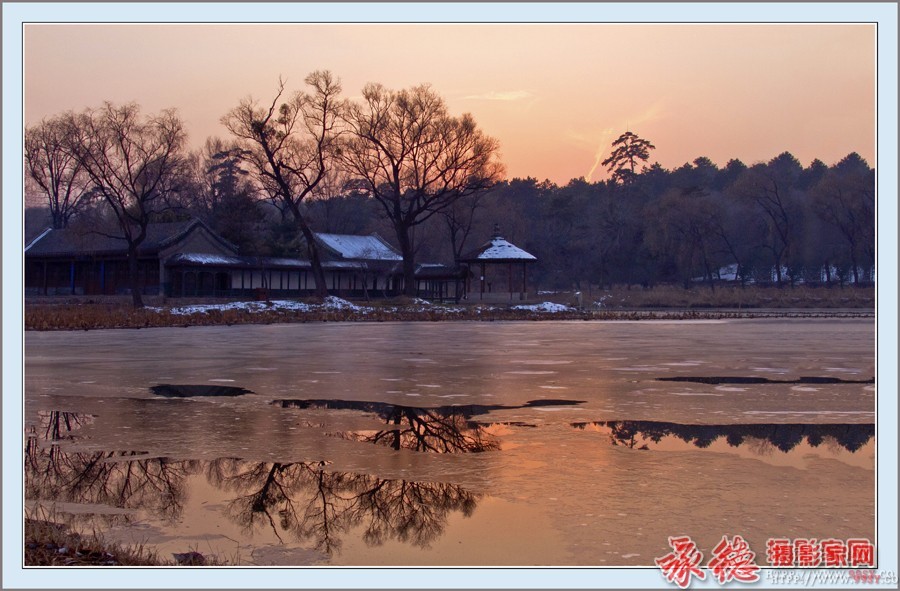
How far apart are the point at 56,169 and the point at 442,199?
3237 cm

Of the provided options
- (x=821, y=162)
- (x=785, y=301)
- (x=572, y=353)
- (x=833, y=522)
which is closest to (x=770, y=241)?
(x=785, y=301)

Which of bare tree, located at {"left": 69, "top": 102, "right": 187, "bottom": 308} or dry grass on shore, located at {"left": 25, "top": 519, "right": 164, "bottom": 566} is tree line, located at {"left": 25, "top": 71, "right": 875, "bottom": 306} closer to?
bare tree, located at {"left": 69, "top": 102, "right": 187, "bottom": 308}

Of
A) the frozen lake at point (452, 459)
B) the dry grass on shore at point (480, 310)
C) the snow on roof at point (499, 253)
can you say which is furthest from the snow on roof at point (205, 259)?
the frozen lake at point (452, 459)

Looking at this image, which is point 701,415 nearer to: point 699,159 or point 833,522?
point 833,522

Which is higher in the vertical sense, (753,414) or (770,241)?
(770,241)

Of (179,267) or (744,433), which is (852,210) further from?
(744,433)

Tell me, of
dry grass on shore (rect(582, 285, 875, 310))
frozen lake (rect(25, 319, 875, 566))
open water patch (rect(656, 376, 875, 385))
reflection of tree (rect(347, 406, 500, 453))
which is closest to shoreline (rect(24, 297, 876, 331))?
dry grass on shore (rect(582, 285, 875, 310))

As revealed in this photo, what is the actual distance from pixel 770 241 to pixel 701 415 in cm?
7045

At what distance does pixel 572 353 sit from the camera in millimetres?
21781

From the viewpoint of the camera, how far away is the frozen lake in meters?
6.32

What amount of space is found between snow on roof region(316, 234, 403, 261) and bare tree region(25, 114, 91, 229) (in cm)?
1914

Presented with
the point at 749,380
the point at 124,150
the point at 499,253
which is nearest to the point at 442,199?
the point at 499,253

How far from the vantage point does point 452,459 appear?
8.66 meters

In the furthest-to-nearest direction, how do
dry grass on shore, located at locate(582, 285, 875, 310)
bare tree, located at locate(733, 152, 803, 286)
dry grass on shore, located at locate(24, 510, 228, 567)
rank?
bare tree, located at locate(733, 152, 803, 286), dry grass on shore, located at locate(582, 285, 875, 310), dry grass on shore, located at locate(24, 510, 228, 567)
